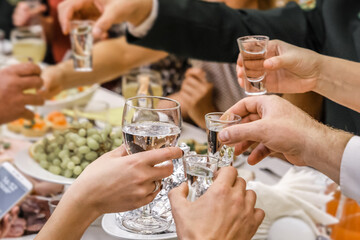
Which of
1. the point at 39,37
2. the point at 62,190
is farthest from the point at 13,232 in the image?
the point at 39,37

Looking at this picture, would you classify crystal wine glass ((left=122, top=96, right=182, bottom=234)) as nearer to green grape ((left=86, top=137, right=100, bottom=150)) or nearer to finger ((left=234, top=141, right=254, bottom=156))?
finger ((left=234, top=141, right=254, bottom=156))

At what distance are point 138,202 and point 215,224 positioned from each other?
140 millimetres

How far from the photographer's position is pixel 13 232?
46.0 inches

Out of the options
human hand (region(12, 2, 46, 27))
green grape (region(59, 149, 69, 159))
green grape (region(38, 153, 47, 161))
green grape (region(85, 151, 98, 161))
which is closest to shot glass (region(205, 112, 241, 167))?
green grape (region(85, 151, 98, 161))

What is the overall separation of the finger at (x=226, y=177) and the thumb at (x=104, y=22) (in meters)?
0.87

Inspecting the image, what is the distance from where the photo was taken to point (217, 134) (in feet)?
3.00

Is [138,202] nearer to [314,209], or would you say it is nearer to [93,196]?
[93,196]

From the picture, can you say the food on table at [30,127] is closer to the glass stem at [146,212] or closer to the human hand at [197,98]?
the human hand at [197,98]

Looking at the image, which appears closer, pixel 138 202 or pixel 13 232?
pixel 138 202

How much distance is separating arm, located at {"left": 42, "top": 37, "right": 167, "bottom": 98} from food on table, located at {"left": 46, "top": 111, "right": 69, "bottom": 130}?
0.16m

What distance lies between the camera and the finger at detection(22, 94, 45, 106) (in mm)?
1809

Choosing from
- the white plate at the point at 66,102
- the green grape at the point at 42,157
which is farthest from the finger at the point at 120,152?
the white plate at the point at 66,102

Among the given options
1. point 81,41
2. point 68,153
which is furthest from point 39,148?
point 81,41

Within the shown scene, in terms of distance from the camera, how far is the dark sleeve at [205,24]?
4.75 ft
